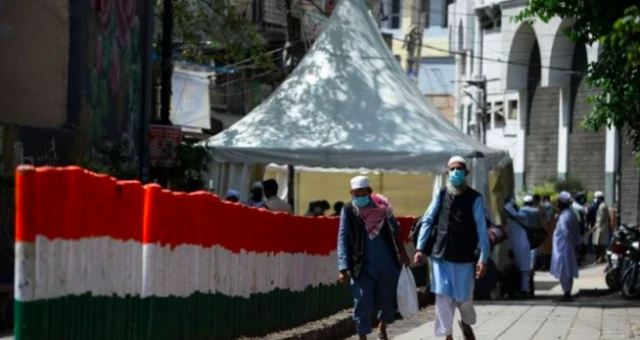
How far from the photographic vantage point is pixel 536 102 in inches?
2157

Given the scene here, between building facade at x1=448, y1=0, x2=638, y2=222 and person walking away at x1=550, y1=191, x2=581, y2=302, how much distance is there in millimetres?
20054

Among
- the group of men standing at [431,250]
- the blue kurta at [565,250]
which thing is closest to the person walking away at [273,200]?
the group of men standing at [431,250]

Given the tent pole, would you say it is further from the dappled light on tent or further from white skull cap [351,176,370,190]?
white skull cap [351,176,370,190]

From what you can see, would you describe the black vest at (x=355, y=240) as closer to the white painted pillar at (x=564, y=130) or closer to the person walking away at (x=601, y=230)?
the person walking away at (x=601, y=230)

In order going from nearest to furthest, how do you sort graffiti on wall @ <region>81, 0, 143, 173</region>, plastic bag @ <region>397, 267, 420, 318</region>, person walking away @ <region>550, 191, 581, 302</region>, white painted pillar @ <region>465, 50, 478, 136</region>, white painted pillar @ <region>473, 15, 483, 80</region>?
plastic bag @ <region>397, 267, 420, 318</region>
graffiti on wall @ <region>81, 0, 143, 173</region>
person walking away @ <region>550, 191, 581, 302</region>
white painted pillar @ <region>473, 15, 483, 80</region>
white painted pillar @ <region>465, 50, 478, 136</region>

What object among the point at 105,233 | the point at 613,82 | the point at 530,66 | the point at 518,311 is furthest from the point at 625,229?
the point at 530,66

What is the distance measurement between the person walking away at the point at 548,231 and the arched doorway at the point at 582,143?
13849 mm

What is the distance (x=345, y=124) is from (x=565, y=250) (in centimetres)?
410

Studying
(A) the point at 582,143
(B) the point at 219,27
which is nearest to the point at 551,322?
(B) the point at 219,27

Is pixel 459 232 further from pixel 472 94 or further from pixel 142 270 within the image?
pixel 472 94

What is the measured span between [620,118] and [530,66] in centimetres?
3853

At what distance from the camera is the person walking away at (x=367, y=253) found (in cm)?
1420

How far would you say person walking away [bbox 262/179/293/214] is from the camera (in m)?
19.2

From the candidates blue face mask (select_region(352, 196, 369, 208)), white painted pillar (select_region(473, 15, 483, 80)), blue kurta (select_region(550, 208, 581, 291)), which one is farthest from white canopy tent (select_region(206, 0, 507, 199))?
white painted pillar (select_region(473, 15, 483, 80))
